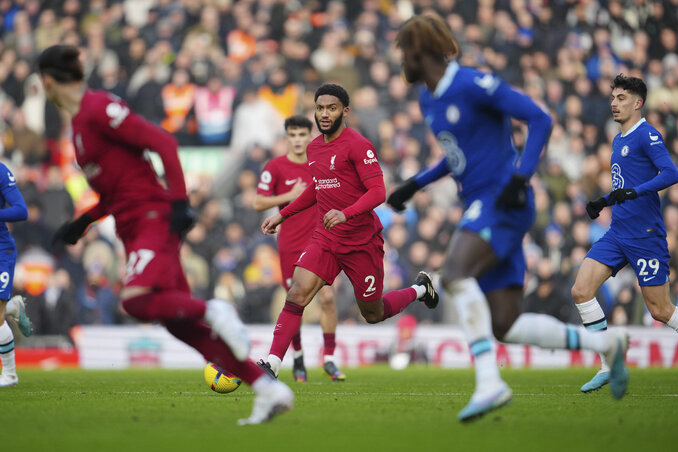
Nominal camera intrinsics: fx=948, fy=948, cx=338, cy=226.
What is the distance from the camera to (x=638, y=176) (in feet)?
31.4

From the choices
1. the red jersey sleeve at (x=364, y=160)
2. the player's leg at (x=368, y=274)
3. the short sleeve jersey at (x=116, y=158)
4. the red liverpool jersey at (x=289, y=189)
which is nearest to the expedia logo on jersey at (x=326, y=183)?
the red jersey sleeve at (x=364, y=160)

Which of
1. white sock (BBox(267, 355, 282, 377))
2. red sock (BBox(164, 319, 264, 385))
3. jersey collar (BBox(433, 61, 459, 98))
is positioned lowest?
white sock (BBox(267, 355, 282, 377))

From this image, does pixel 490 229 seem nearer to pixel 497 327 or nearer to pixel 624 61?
pixel 497 327

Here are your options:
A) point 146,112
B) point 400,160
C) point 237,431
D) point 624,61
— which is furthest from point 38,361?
point 624,61

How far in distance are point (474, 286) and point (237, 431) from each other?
1767 mm

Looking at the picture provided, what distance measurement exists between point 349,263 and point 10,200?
367 cm

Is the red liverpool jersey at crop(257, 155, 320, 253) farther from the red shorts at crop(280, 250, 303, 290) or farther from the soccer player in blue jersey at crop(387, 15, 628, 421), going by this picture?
the soccer player in blue jersey at crop(387, 15, 628, 421)

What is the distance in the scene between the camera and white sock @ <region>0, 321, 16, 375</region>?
1045 cm

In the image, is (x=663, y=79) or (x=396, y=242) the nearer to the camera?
(x=396, y=242)

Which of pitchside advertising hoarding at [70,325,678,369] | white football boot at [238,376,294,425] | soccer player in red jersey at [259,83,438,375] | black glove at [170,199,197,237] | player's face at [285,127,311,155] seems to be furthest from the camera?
pitchside advertising hoarding at [70,325,678,369]

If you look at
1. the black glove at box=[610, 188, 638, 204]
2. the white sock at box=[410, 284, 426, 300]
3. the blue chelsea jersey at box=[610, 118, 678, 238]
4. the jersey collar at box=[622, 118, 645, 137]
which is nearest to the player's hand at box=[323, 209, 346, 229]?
the white sock at box=[410, 284, 426, 300]

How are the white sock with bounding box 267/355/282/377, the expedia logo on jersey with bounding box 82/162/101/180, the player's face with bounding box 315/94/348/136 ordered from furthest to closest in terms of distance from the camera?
the player's face with bounding box 315/94/348/136 < the white sock with bounding box 267/355/282/377 < the expedia logo on jersey with bounding box 82/162/101/180

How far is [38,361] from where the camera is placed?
56.4 feet

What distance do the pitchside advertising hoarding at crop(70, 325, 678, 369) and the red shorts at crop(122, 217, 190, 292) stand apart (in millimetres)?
9665
